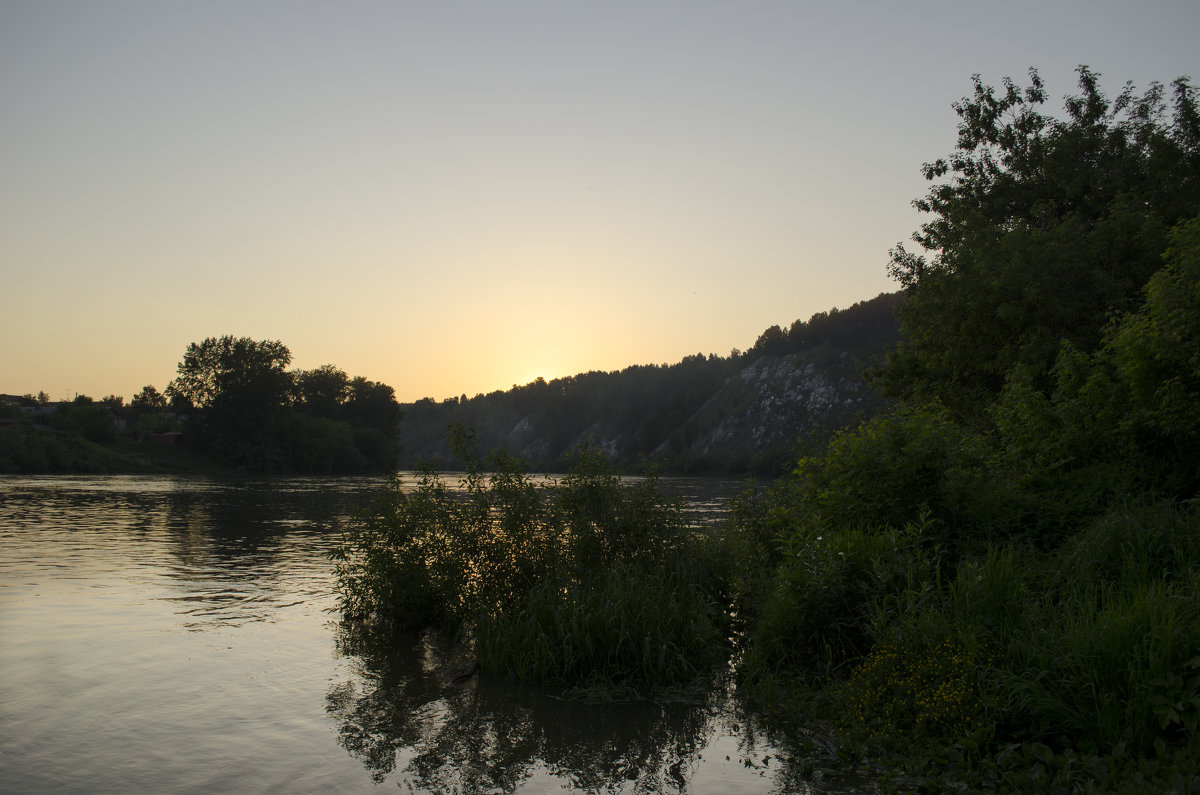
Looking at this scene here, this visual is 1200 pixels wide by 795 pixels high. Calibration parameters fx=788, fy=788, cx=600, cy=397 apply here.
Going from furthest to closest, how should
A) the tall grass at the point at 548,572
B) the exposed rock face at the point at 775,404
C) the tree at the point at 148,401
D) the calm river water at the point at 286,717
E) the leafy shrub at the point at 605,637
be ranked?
the tree at the point at 148,401, the exposed rock face at the point at 775,404, the tall grass at the point at 548,572, the leafy shrub at the point at 605,637, the calm river water at the point at 286,717

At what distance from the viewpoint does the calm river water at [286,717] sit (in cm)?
838

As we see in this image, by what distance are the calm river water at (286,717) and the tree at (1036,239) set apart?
15730 millimetres

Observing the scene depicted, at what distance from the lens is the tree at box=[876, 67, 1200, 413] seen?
22.9 m

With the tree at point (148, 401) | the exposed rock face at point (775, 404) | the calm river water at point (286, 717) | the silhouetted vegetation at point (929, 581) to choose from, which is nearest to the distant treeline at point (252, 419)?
the tree at point (148, 401)

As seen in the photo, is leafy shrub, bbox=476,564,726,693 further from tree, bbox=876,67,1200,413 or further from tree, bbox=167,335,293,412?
tree, bbox=167,335,293,412

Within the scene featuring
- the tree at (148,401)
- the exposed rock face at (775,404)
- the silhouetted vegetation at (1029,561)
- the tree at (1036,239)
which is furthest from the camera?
the tree at (148,401)

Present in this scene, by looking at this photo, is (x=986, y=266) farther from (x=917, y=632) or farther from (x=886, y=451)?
(x=917, y=632)

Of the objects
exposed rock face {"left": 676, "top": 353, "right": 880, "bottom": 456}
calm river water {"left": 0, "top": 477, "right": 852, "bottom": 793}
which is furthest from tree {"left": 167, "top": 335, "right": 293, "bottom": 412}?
calm river water {"left": 0, "top": 477, "right": 852, "bottom": 793}

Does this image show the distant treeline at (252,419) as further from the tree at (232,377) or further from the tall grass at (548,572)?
the tall grass at (548,572)

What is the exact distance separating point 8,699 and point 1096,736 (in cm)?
1351

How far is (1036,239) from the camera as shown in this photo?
24344 millimetres

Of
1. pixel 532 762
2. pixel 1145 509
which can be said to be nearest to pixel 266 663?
pixel 532 762

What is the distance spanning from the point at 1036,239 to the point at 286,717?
24236 mm

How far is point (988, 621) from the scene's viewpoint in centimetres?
888
